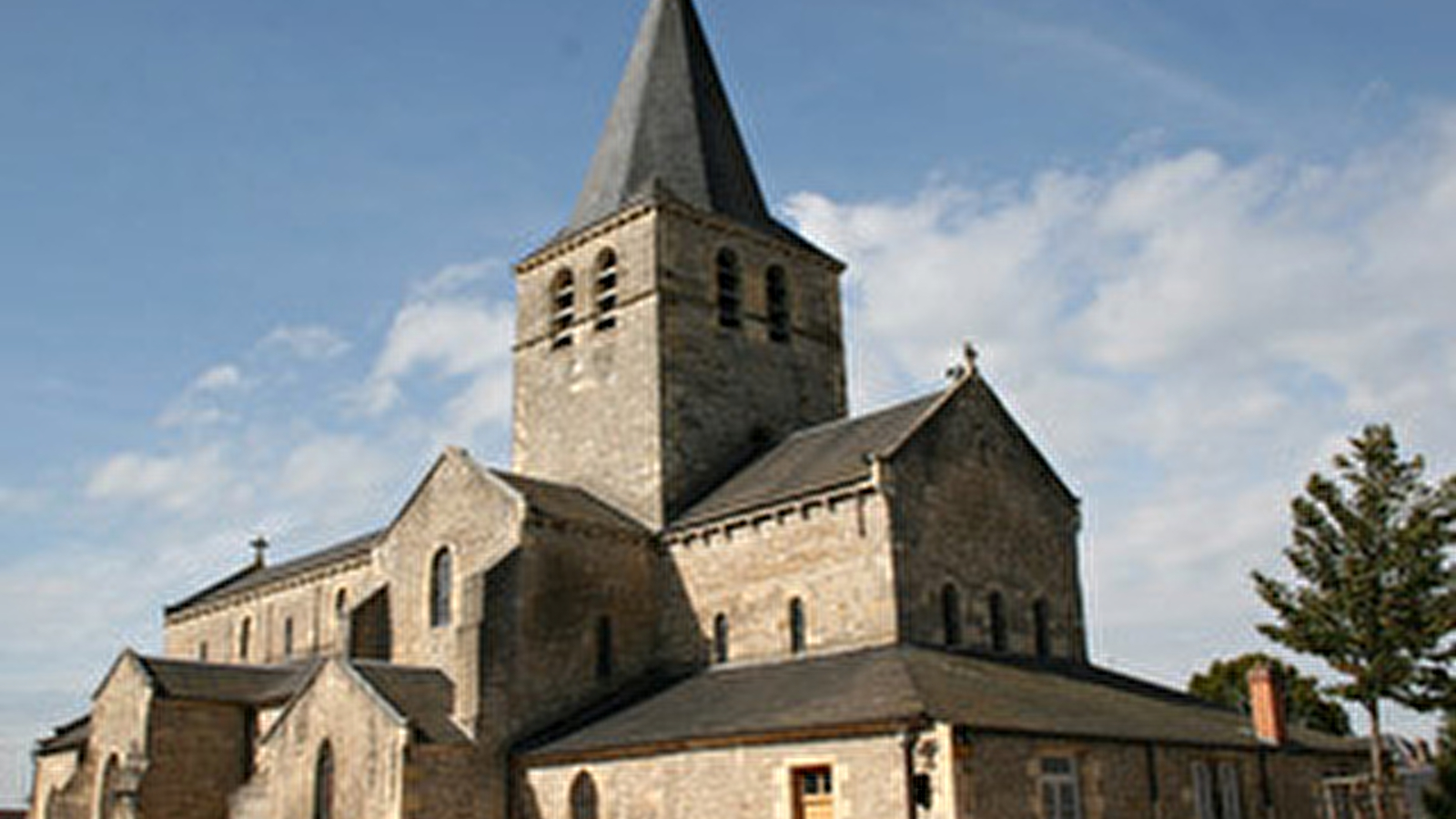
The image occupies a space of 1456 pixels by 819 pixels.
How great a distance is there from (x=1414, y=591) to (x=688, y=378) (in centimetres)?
1575

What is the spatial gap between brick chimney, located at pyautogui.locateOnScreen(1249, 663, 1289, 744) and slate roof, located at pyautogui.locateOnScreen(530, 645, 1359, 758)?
336 mm

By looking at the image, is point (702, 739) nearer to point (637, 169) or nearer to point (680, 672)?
point (680, 672)

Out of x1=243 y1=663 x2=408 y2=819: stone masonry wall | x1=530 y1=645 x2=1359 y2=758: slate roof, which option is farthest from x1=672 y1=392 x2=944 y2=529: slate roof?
x1=243 y1=663 x2=408 y2=819: stone masonry wall

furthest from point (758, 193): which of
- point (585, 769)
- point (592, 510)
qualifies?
point (585, 769)

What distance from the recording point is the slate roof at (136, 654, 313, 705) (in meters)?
28.4

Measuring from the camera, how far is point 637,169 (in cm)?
3109

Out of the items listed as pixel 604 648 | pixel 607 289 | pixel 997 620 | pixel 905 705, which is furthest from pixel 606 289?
pixel 905 705

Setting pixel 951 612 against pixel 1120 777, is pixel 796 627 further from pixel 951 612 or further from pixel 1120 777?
pixel 1120 777

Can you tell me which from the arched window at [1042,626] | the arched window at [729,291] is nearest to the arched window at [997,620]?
the arched window at [1042,626]

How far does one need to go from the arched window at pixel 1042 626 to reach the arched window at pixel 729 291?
936 centimetres

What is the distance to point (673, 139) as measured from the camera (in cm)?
3150

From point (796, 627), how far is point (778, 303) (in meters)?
9.78

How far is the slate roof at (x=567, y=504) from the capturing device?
83.5ft

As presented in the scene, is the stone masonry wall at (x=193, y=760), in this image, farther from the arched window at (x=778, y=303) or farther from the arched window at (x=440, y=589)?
the arched window at (x=778, y=303)
